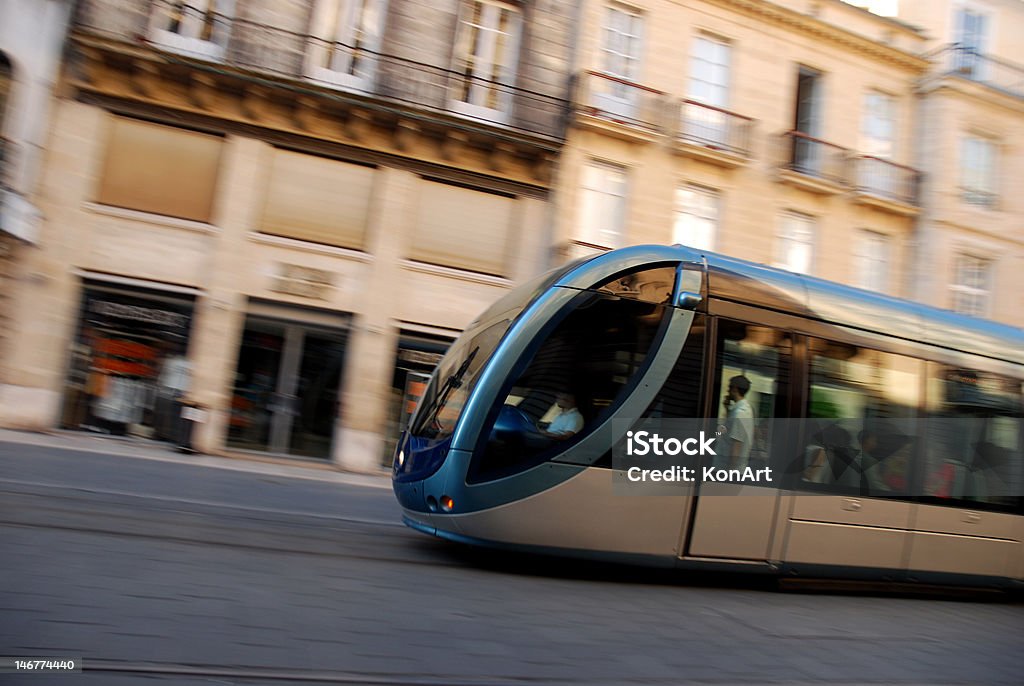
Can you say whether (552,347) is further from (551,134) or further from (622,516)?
(551,134)

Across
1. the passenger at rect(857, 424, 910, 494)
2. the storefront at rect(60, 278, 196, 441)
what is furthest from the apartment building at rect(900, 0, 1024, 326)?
the storefront at rect(60, 278, 196, 441)

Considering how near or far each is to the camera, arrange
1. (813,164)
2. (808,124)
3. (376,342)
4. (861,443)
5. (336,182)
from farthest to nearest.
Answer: (808,124) → (813,164) → (336,182) → (376,342) → (861,443)

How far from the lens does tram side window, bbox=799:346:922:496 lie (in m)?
6.20

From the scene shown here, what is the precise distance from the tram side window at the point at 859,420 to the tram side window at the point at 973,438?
302 mm

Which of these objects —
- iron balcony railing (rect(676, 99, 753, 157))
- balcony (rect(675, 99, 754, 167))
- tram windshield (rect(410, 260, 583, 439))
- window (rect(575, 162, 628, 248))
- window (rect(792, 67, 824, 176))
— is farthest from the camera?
window (rect(792, 67, 824, 176))

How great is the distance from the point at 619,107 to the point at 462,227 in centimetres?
421

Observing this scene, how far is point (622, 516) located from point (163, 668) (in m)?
3.34

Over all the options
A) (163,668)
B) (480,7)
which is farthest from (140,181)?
(163,668)

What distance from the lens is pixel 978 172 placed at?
19078mm

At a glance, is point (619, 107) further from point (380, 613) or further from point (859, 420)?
point (380, 613)

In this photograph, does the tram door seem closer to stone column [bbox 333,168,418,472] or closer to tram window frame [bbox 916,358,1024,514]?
tram window frame [bbox 916,358,1024,514]

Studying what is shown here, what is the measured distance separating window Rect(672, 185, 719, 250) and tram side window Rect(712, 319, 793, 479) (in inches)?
411

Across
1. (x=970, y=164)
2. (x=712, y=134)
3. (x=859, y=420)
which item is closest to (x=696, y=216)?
(x=712, y=134)

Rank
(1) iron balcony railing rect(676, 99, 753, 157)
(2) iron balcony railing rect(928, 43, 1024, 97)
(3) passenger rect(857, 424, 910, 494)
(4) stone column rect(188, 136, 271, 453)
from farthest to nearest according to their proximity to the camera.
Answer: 1. (2) iron balcony railing rect(928, 43, 1024, 97)
2. (1) iron balcony railing rect(676, 99, 753, 157)
3. (4) stone column rect(188, 136, 271, 453)
4. (3) passenger rect(857, 424, 910, 494)
